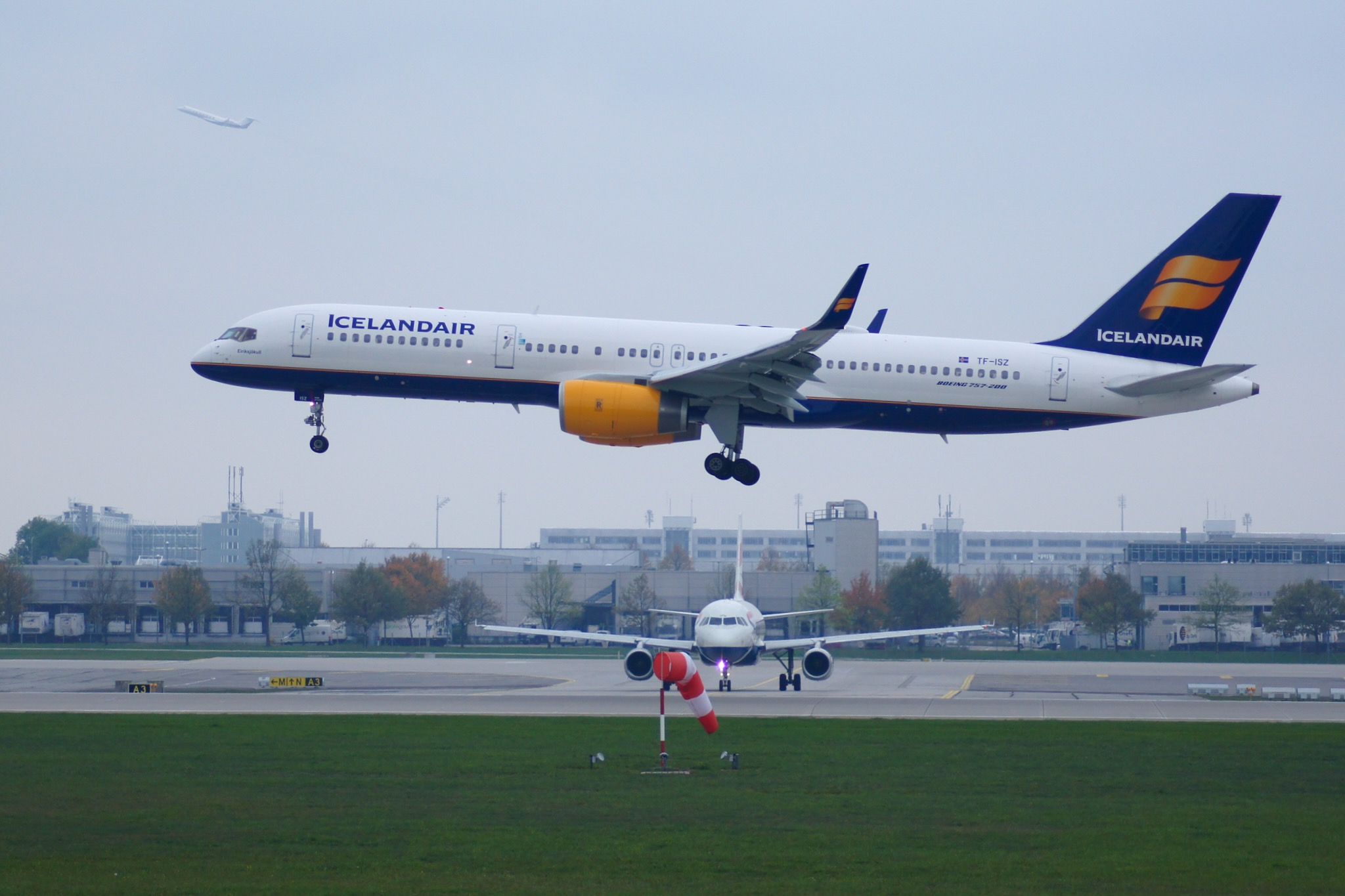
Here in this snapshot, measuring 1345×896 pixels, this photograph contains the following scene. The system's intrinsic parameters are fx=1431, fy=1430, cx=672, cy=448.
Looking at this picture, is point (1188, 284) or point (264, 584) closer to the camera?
point (1188, 284)

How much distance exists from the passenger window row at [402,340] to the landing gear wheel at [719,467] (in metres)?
8.87

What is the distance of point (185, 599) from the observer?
417 feet

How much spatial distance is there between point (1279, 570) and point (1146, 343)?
98714mm

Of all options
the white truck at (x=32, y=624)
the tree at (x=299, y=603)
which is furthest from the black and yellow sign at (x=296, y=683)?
the white truck at (x=32, y=624)

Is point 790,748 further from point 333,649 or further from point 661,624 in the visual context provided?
point 661,624

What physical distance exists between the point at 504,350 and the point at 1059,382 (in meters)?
18.0

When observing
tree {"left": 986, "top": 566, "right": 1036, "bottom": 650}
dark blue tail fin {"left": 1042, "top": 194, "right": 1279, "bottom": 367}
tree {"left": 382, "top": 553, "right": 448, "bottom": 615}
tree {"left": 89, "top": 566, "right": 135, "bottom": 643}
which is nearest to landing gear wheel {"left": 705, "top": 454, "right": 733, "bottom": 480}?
dark blue tail fin {"left": 1042, "top": 194, "right": 1279, "bottom": 367}

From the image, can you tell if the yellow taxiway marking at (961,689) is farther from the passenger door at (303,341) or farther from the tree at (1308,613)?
the tree at (1308,613)

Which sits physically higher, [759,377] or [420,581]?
[759,377]

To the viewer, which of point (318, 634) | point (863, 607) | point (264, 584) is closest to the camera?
point (863, 607)

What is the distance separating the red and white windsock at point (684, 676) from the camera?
34.6 meters

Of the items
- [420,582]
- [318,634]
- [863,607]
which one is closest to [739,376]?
[863,607]

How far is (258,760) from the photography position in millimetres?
37219

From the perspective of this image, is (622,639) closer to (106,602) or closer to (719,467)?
(719,467)
